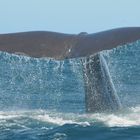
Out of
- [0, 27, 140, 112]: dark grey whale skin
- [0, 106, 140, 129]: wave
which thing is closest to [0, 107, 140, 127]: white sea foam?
[0, 106, 140, 129]: wave

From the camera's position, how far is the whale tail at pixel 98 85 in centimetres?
1127

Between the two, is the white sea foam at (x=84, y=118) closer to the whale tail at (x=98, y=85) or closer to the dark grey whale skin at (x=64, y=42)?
the whale tail at (x=98, y=85)

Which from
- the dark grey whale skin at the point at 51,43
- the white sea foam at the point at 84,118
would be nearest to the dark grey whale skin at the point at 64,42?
the dark grey whale skin at the point at 51,43

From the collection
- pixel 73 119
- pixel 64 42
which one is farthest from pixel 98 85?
pixel 64 42

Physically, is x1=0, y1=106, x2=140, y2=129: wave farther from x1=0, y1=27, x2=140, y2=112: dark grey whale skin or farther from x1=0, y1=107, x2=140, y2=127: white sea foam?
x1=0, y1=27, x2=140, y2=112: dark grey whale skin

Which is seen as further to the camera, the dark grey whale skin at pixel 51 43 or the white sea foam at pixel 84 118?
the white sea foam at pixel 84 118

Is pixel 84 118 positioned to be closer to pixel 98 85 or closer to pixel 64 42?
pixel 98 85

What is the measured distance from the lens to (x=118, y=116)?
12203mm

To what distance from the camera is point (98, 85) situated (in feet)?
37.9

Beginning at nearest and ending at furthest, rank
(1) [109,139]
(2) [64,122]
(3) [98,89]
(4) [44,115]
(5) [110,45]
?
(5) [110,45] < (1) [109,139] < (3) [98,89] < (2) [64,122] < (4) [44,115]

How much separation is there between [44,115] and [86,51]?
4123mm

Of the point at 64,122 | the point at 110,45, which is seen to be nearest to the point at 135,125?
the point at 64,122

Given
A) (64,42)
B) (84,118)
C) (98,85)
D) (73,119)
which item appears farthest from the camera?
(73,119)

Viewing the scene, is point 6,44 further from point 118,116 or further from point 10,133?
point 118,116
